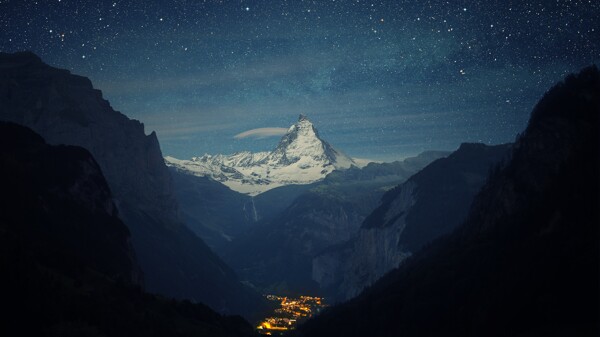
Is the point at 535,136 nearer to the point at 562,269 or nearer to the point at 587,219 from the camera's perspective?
the point at 587,219

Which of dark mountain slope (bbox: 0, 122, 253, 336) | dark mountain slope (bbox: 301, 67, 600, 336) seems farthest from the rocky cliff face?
dark mountain slope (bbox: 301, 67, 600, 336)

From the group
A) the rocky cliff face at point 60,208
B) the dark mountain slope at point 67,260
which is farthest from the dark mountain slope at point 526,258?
the rocky cliff face at point 60,208

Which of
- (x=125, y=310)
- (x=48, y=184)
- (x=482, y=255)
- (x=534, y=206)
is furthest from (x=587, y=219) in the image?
(x=48, y=184)

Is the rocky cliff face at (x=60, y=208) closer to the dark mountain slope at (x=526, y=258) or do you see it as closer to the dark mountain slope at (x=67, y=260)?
the dark mountain slope at (x=67, y=260)

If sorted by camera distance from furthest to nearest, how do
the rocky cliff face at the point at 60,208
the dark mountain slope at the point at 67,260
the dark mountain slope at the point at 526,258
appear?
the rocky cliff face at the point at 60,208, the dark mountain slope at the point at 526,258, the dark mountain slope at the point at 67,260

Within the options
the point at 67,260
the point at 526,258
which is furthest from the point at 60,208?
the point at 526,258

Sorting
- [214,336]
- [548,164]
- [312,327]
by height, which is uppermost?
[548,164]
